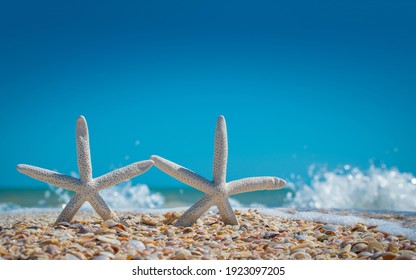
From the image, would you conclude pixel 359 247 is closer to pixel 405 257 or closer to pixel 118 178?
pixel 405 257

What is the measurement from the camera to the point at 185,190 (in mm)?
18469

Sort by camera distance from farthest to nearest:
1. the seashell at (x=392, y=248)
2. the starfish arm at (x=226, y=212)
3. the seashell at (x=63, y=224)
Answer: the starfish arm at (x=226, y=212) → the seashell at (x=63, y=224) → the seashell at (x=392, y=248)

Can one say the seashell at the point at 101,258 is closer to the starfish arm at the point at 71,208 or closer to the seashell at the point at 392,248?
the starfish arm at the point at 71,208

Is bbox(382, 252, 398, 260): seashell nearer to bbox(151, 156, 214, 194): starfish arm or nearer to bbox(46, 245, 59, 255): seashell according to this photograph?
bbox(151, 156, 214, 194): starfish arm

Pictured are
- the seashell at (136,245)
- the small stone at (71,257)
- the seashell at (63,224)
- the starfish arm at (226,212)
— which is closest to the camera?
the small stone at (71,257)

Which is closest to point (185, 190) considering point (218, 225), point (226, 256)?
point (218, 225)

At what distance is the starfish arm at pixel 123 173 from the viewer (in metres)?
3.92

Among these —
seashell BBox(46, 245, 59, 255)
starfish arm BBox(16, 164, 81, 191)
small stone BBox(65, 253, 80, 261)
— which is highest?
starfish arm BBox(16, 164, 81, 191)

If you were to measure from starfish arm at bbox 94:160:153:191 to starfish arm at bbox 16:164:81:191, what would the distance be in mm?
191

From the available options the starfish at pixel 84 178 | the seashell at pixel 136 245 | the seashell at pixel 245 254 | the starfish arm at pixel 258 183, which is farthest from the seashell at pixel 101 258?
the starfish arm at pixel 258 183

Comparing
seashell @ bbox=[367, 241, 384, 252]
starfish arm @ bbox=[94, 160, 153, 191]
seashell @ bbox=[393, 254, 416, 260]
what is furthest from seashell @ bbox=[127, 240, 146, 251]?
seashell @ bbox=[393, 254, 416, 260]

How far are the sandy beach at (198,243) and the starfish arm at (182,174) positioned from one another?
1.23 ft

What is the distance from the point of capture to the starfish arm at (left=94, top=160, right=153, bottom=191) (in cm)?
392
